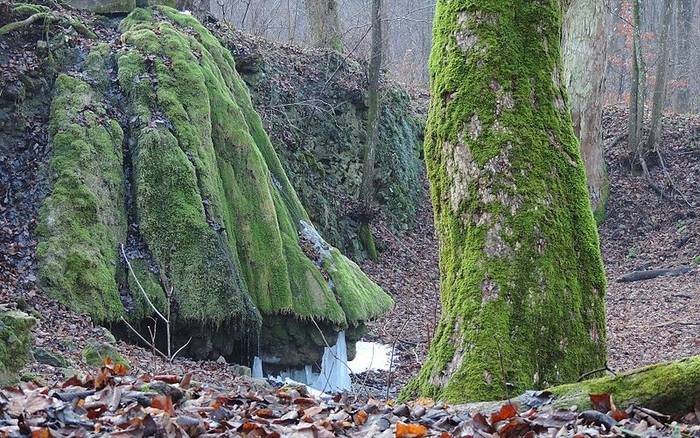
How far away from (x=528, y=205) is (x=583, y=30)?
12.6m

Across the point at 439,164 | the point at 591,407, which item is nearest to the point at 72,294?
the point at 439,164

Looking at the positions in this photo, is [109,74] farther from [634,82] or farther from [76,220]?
[634,82]

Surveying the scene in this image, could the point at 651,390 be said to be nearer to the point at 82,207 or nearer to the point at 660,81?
the point at 82,207

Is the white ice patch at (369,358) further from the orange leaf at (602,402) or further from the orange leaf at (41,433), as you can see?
the orange leaf at (41,433)

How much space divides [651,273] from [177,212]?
10.2 metres

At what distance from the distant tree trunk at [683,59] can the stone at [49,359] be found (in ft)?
78.3

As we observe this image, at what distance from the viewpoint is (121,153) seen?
10469 millimetres

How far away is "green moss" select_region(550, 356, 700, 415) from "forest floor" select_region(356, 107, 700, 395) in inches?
244

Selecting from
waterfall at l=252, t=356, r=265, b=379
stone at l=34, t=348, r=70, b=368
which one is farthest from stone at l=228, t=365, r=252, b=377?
stone at l=34, t=348, r=70, b=368

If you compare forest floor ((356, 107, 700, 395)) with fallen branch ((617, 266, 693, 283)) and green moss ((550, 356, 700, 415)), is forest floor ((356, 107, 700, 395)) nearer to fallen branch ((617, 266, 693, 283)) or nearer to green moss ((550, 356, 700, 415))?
fallen branch ((617, 266, 693, 283))

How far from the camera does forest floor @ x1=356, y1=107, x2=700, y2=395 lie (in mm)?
11266

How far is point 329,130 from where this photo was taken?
18.4 meters

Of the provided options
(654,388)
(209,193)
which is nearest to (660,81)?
(209,193)

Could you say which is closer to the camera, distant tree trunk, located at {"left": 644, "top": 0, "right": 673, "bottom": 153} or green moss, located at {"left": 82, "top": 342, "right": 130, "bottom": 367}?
green moss, located at {"left": 82, "top": 342, "right": 130, "bottom": 367}
